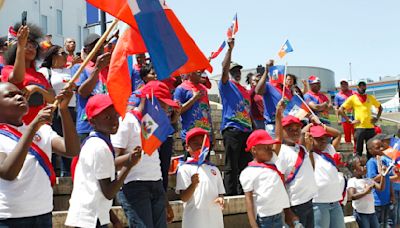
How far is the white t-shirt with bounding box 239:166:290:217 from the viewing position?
18.1 ft

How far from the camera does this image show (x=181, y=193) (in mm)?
5410

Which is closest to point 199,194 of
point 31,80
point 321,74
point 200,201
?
point 200,201

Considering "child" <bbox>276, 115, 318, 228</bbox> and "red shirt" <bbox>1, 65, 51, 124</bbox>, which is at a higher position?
"red shirt" <bbox>1, 65, 51, 124</bbox>

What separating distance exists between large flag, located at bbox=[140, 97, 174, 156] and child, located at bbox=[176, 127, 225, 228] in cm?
96

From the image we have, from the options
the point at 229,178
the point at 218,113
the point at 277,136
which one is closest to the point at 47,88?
the point at 277,136

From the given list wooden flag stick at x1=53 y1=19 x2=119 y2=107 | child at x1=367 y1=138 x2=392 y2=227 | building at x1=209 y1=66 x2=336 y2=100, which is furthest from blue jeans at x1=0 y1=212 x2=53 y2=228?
building at x1=209 y1=66 x2=336 y2=100

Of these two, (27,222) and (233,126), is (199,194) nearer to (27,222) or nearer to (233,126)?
(233,126)

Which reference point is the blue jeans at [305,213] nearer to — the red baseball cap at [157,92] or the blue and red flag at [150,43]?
the red baseball cap at [157,92]

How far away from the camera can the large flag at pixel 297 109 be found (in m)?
7.04

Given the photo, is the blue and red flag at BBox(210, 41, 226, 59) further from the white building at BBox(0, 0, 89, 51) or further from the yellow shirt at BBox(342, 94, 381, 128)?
the white building at BBox(0, 0, 89, 51)

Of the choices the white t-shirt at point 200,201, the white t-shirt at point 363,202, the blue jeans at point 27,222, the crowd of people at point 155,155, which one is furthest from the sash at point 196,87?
the blue jeans at point 27,222

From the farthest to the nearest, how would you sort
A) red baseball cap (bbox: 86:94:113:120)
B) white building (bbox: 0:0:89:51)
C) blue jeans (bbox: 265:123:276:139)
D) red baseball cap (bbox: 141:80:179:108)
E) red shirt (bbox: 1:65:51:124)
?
white building (bbox: 0:0:89:51), blue jeans (bbox: 265:123:276:139), red baseball cap (bbox: 141:80:179:108), red shirt (bbox: 1:65:51:124), red baseball cap (bbox: 86:94:113:120)

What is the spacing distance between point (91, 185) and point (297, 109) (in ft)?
12.2

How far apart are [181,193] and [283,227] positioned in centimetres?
113
